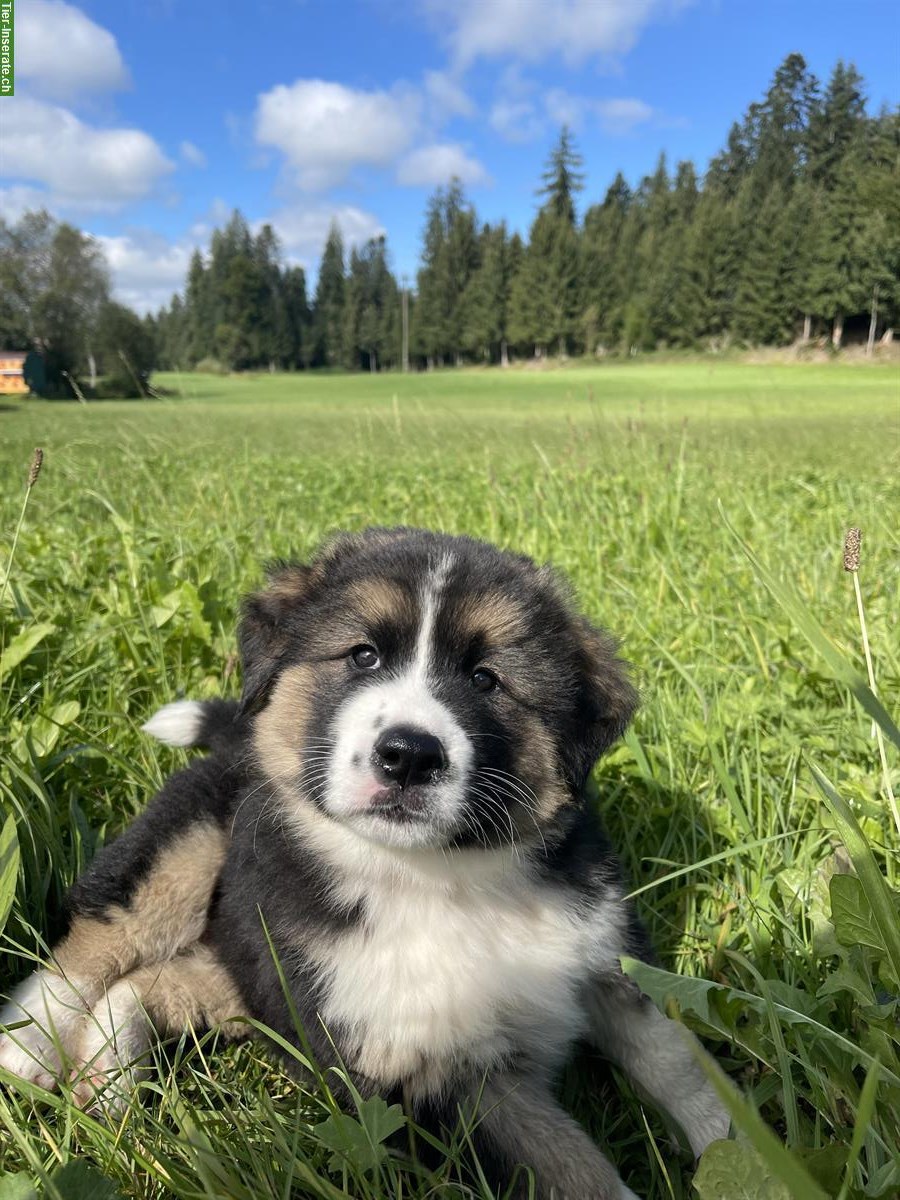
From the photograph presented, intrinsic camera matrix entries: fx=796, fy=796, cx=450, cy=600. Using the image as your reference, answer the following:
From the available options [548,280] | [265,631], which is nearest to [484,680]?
[265,631]

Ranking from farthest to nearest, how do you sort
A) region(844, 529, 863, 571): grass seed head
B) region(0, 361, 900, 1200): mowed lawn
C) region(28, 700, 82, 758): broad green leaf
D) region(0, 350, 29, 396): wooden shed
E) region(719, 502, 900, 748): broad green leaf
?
region(0, 350, 29, 396): wooden shed
region(28, 700, 82, 758): broad green leaf
region(0, 361, 900, 1200): mowed lawn
region(844, 529, 863, 571): grass seed head
region(719, 502, 900, 748): broad green leaf

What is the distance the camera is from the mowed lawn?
60.4 inches

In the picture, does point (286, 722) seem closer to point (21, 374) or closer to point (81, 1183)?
point (81, 1183)

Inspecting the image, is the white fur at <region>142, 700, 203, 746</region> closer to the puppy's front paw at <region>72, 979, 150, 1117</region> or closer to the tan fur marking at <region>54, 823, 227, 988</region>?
the tan fur marking at <region>54, 823, 227, 988</region>

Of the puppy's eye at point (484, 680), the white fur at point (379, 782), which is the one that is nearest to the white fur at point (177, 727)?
the white fur at point (379, 782)

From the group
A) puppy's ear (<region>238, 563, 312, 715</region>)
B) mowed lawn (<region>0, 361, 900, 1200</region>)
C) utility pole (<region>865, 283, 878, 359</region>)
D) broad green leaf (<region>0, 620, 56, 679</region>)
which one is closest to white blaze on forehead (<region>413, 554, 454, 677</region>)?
puppy's ear (<region>238, 563, 312, 715</region>)

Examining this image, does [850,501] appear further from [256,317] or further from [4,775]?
[256,317]

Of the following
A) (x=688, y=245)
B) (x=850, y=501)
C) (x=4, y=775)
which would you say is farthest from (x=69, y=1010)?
(x=688, y=245)

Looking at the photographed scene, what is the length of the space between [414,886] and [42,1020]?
1.01m

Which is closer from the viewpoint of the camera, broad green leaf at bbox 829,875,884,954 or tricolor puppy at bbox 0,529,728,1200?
broad green leaf at bbox 829,875,884,954

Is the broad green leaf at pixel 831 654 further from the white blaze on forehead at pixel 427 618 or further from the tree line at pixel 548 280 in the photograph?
the tree line at pixel 548 280

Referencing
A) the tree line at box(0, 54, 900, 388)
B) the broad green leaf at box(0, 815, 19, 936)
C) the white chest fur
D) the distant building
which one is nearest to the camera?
the broad green leaf at box(0, 815, 19, 936)

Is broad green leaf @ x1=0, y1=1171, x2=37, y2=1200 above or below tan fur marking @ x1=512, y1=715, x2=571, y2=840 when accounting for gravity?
below

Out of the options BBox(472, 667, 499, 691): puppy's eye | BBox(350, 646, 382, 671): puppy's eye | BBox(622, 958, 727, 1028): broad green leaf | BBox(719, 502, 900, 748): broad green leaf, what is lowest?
BBox(622, 958, 727, 1028): broad green leaf
